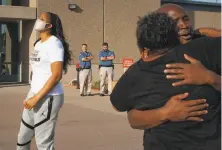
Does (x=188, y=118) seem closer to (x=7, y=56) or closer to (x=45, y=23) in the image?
(x=45, y=23)

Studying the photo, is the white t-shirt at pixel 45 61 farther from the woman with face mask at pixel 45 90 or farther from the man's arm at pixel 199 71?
the man's arm at pixel 199 71

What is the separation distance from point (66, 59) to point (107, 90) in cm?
1066

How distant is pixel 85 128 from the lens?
8164 mm

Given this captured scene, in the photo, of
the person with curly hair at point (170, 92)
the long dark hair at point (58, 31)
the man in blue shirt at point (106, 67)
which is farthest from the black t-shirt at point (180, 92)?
the man in blue shirt at point (106, 67)

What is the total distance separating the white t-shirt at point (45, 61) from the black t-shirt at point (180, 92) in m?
1.92

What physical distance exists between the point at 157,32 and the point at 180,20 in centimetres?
38

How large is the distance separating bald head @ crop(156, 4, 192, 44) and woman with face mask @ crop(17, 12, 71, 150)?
70.5 inches

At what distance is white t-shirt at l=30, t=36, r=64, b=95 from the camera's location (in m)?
4.22

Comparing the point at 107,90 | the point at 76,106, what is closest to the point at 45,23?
the point at 76,106

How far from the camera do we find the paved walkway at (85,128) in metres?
6.73

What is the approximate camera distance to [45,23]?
4348mm

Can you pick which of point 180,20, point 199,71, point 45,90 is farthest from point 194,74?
point 45,90

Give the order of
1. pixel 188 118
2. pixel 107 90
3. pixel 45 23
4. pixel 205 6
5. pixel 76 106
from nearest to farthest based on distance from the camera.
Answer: pixel 188 118 → pixel 45 23 → pixel 76 106 → pixel 107 90 → pixel 205 6

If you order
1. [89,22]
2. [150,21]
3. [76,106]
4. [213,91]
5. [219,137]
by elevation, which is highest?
[89,22]
